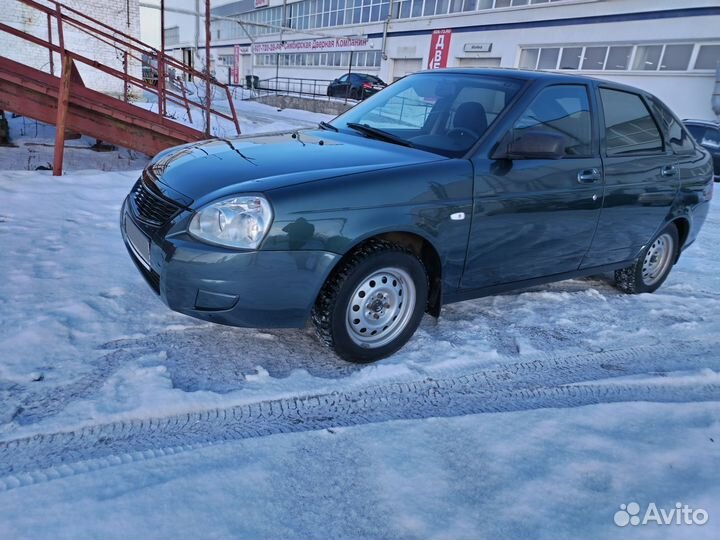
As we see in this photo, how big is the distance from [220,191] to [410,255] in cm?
110

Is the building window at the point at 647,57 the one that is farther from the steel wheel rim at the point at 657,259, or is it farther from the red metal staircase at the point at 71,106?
the red metal staircase at the point at 71,106

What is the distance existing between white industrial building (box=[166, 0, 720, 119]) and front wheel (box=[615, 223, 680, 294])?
1718 centimetres

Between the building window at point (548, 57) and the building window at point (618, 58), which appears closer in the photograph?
the building window at point (618, 58)

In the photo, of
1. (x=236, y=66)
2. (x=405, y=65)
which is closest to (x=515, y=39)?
(x=405, y=65)

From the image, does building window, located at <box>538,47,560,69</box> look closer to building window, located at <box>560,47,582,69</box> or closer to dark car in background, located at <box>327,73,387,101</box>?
building window, located at <box>560,47,582,69</box>

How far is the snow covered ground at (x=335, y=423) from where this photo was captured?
188 centimetres

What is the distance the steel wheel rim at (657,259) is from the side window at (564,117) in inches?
56.3

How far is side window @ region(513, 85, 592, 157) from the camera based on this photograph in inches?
129

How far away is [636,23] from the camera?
19.9 meters

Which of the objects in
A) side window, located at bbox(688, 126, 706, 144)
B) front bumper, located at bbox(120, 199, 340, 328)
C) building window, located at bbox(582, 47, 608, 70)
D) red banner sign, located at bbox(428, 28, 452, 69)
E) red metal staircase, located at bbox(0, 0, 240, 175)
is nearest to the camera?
front bumper, located at bbox(120, 199, 340, 328)

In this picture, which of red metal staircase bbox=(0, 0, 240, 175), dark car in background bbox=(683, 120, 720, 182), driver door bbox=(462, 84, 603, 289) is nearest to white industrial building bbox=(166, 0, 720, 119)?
dark car in background bbox=(683, 120, 720, 182)

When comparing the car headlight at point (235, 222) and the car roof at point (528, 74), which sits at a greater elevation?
the car roof at point (528, 74)

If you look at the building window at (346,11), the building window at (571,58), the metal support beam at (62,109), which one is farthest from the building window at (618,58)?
the metal support beam at (62,109)

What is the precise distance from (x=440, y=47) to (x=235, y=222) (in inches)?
1167
